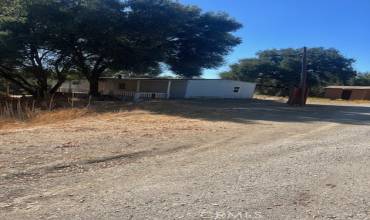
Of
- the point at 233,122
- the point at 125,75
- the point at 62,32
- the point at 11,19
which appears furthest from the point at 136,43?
the point at 125,75

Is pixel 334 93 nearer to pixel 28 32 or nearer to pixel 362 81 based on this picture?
pixel 362 81

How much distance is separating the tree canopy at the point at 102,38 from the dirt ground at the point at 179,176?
16.7 meters

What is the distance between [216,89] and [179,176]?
1291 inches

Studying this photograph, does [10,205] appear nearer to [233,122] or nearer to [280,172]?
[280,172]

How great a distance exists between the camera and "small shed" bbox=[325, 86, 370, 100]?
210ft

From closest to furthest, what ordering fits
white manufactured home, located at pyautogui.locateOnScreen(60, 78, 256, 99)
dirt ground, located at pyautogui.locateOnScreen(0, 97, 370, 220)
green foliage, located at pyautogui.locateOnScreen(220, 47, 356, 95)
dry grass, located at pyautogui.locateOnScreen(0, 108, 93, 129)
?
dirt ground, located at pyautogui.locateOnScreen(0, 97, 370, 220), dry grass, located at pyautogui.locateOnScreen(0, 108, 93, 129), white manufactured home, located at pyautogui.locateOnScreen(60, 78, 256, 99), green foliage, located at pyautogui.locateOnScreen(220, 47, 356, 95)

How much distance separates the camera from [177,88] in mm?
37875

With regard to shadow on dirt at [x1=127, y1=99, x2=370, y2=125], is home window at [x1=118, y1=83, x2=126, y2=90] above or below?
above

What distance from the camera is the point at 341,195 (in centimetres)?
635

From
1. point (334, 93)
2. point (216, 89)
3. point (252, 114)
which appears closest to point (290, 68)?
point (334, 93)

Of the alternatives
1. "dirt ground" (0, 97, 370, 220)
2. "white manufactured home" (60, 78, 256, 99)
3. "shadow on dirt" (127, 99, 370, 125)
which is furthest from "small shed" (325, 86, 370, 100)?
"dirt ground" (0, 97, 370, 220)

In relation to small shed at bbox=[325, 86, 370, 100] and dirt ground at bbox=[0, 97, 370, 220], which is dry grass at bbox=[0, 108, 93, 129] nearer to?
dirt ground at bbox=[0, 97, 370, 220]

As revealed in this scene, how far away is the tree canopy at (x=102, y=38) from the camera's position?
1077 inches

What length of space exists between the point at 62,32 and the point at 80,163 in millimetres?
20730
